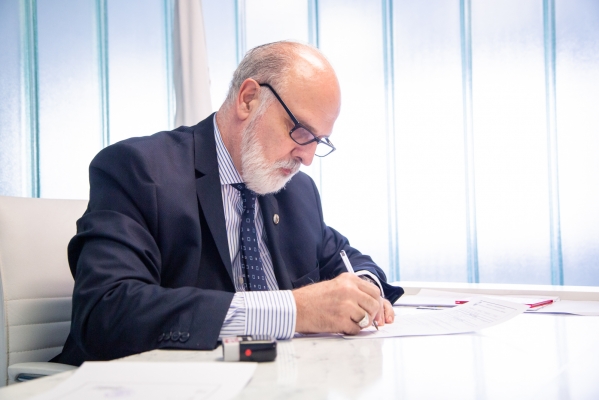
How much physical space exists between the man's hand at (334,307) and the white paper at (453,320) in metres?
0.04

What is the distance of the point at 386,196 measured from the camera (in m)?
3.57

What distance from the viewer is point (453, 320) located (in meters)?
1.28

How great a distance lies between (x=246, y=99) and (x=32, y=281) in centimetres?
76

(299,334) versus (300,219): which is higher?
(300,219)

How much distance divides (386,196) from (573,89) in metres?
1.24

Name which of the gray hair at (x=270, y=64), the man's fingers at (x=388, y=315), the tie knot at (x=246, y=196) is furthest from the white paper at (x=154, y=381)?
the gray hair at (x=270, y=64)

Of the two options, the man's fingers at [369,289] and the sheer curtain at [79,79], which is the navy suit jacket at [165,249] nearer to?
the man's fingers at [369,289]

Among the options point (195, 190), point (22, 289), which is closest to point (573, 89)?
point (195, 190)

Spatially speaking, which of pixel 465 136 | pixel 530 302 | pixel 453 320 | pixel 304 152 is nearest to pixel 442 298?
pixel 530 302

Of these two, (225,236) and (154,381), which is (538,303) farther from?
(154,381)

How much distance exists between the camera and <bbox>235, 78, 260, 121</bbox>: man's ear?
5.28 feet

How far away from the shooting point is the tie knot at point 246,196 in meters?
1.62

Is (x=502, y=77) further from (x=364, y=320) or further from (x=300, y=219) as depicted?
(x=364, y=320)

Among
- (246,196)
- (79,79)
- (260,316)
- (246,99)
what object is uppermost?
(79,79)
